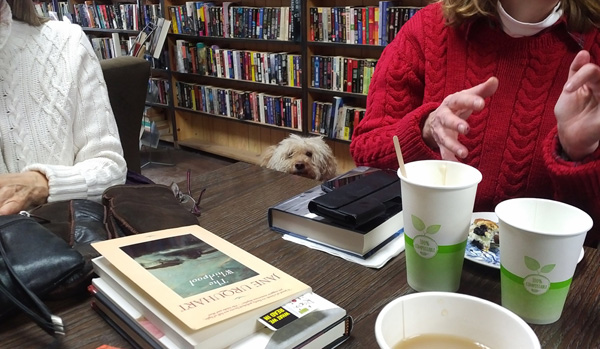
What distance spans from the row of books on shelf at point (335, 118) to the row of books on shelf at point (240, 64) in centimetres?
25

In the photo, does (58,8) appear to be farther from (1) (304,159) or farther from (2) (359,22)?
(1) (304,159)

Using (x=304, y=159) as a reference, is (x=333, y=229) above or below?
above

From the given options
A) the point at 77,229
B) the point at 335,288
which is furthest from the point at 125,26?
the point at 335,288

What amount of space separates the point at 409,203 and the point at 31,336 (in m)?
0.48

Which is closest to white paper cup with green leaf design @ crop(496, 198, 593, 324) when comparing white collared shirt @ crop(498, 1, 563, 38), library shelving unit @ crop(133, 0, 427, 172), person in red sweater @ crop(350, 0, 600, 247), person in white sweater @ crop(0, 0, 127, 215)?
person in red sweater @ crop(350, 0, 600, 247)

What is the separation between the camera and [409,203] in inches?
22.5

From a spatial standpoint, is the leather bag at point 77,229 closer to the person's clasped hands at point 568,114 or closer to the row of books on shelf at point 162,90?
the person's clasped hands at point 568,114

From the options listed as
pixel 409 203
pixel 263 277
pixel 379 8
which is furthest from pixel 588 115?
pixel 379 8

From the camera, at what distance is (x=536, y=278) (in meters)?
0.52

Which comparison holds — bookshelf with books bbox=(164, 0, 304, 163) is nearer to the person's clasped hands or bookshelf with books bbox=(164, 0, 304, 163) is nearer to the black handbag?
the person's clasped hands

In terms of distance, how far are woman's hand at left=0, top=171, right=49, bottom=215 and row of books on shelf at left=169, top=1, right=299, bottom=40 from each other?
2.38 metres

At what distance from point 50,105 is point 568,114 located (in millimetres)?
1038

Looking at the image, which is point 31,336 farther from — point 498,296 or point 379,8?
point 379,8

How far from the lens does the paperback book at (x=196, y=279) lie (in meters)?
0.49
